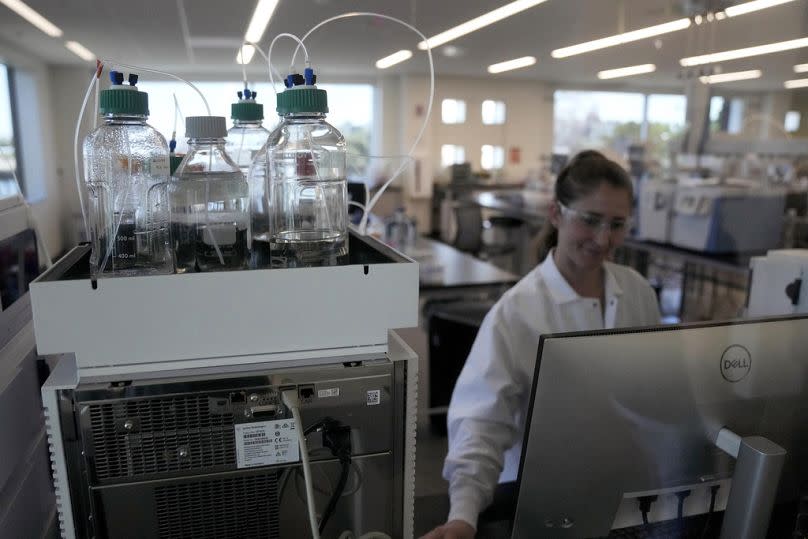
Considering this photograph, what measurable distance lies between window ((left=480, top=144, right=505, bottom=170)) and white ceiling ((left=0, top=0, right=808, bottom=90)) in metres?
1.93

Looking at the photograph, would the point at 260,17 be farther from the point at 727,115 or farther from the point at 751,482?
the point at 751,482

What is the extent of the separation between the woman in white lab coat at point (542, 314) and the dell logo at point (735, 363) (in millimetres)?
455

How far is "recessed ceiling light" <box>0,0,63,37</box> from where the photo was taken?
4102 mm

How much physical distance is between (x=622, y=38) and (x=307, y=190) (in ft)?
17.7

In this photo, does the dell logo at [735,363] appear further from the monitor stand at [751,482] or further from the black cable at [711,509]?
the black cable at [711,509]

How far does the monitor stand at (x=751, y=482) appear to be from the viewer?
0.73 metres

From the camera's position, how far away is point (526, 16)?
4.62m

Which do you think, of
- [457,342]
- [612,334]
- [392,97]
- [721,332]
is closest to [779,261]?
[721,332]

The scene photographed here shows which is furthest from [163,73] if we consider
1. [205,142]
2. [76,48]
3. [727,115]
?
[76,48]

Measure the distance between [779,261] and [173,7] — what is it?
423cm

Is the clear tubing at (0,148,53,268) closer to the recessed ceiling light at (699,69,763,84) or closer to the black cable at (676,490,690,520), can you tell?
the black cable at (676,490,690,520)

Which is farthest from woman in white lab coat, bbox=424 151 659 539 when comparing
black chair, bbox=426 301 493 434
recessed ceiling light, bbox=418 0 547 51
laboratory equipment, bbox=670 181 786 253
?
recessed ceiling light, bbox=418 0 547 51

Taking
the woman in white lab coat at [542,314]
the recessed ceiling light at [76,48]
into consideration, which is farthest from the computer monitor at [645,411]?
the recessed ceiling light at [76,48]

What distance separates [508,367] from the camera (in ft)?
4.09
